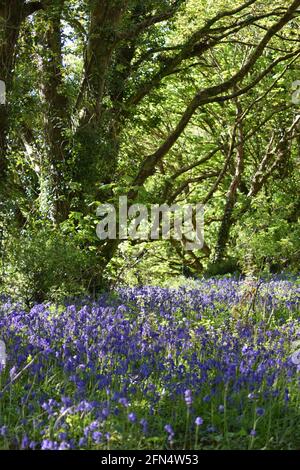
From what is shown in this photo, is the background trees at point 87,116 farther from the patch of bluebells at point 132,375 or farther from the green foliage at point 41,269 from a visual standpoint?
the patch of bluebells at point 132,375

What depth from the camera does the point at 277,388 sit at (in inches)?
174

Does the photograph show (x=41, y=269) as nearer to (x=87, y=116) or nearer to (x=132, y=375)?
(x=87, y=116)

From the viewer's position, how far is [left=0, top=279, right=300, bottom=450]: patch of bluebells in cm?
371

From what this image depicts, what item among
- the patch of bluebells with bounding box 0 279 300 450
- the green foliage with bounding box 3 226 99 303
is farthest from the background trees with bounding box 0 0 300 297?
the patch of bluebells with bounding box 0 279 300 450

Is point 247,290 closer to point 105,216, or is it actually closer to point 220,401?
point 220,401

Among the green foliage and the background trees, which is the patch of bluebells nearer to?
the green foliage

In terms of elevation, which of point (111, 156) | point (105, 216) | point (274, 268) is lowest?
point (274, 268)

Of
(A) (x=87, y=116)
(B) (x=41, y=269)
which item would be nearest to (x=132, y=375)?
(B) (x=41, y=269)

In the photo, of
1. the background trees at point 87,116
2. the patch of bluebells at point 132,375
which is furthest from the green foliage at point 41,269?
the patch of bluebells at point 132,375

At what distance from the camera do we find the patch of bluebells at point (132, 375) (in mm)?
3709

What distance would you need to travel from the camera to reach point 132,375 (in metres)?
4.67
